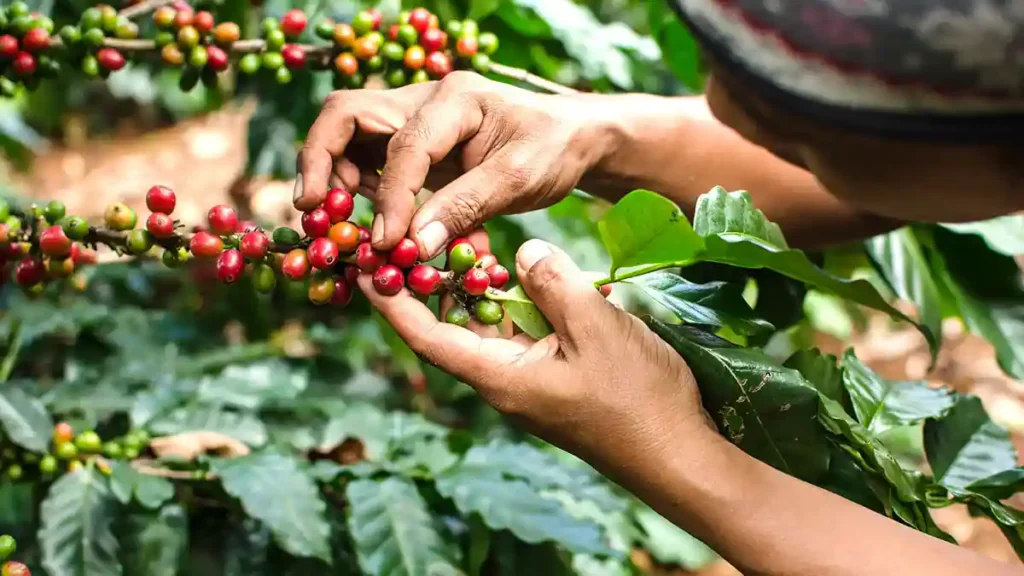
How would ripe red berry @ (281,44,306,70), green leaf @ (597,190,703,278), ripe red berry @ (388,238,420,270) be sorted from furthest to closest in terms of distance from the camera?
1. ripe red berry @ (281,44,306,70)
2. ripe red berry @ (388,238,420,270)
3. green leaf @ (597,190,703,278)

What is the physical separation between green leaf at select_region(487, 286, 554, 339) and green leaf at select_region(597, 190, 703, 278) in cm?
10

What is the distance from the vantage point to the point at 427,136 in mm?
888

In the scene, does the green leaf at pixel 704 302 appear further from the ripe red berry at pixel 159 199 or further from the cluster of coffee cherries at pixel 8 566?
the cluster of coffee cherries at pixel 8 566

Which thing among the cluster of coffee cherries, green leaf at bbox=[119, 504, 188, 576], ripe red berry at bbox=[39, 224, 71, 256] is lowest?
green leaf at bbox=[119, 504, 188, 576]

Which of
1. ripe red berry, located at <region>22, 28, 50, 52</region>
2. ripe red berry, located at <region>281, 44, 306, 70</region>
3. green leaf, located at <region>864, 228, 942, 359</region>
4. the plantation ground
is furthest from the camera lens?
the plantation ground

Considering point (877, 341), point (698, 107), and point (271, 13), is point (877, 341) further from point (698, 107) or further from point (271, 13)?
point (271, 13)

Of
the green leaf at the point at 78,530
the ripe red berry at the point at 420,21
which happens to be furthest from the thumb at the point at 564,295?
the green leaf at the point at 78,530

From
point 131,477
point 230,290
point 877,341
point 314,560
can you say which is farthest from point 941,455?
point 877,341

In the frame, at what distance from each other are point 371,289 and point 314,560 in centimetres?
57

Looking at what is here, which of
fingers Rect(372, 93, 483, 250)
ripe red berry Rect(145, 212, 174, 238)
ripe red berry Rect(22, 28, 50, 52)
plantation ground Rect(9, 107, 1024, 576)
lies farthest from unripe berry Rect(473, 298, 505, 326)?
plantation ground Rect(9, 107, 1024, 576)

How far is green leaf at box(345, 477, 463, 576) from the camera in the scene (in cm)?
111

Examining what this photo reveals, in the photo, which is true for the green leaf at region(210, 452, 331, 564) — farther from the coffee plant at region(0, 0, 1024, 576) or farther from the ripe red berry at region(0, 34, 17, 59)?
the ripe red berry at region(0, 34, 17, 59)

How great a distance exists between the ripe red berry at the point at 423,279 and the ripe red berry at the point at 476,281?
0.11 feet

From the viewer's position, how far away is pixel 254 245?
0.85m
